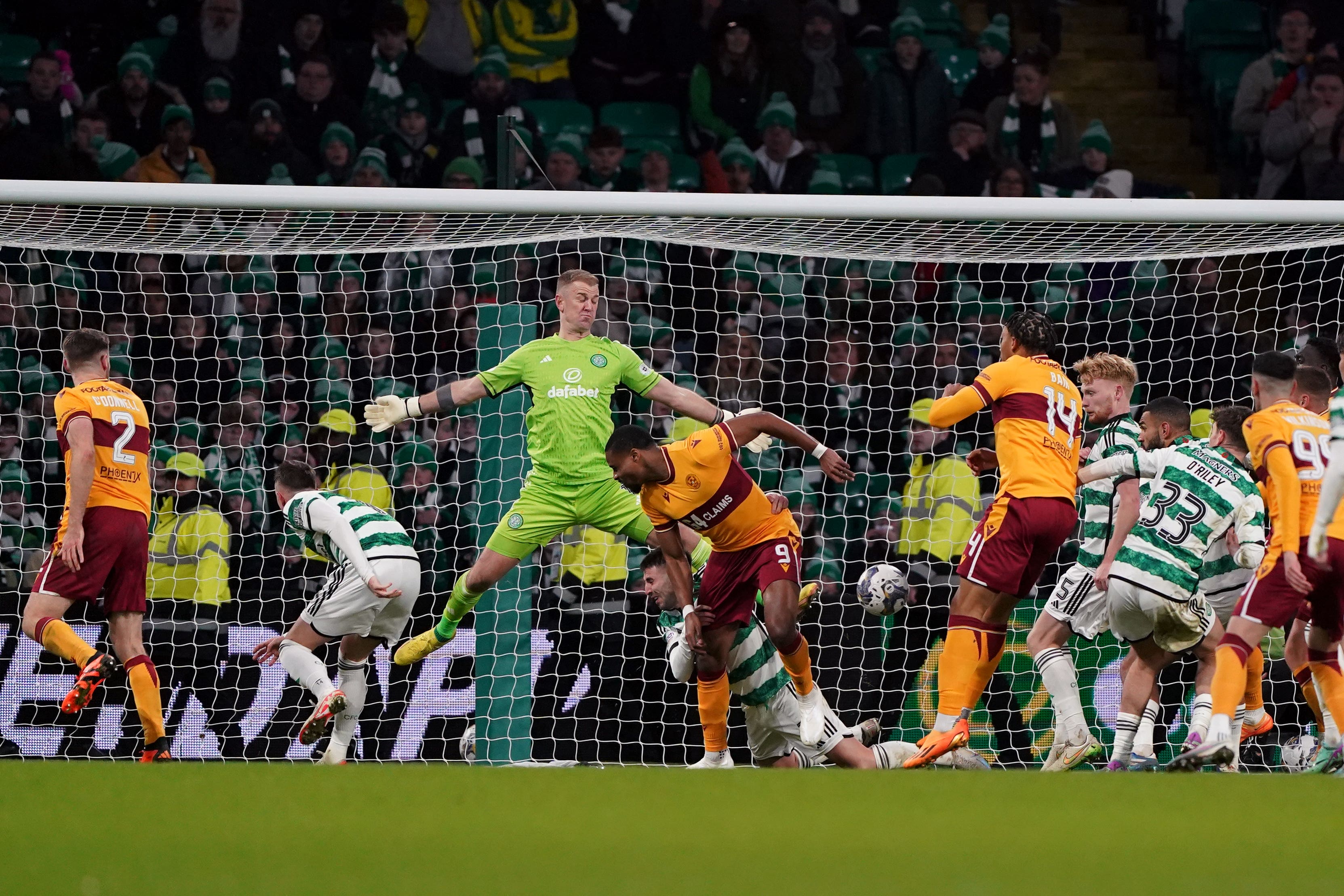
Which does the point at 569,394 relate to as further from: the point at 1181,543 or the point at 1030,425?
the point at 1181,543

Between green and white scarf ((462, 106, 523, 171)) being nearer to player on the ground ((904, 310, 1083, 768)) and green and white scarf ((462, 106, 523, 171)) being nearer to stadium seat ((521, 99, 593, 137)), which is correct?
stadium seat ((521, 99, 593, 137))

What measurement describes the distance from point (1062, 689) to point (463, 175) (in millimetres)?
5450

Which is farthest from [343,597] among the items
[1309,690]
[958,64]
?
[958,64]

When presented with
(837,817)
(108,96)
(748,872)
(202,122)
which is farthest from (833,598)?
(108,96)

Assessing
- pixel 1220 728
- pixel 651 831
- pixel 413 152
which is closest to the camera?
pixel 651 831

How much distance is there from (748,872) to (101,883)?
1.37m

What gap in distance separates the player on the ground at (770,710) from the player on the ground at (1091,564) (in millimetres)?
495

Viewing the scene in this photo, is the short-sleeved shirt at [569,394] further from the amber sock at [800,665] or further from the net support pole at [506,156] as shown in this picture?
the amber sock at [800,665]

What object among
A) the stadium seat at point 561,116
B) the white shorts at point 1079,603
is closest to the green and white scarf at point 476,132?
the stadium seat at point 561,116

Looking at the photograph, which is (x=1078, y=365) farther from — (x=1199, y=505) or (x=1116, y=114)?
(x=1116, y=114)

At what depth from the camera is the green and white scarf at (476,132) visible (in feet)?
35.2

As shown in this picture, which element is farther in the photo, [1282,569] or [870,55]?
[870,55]

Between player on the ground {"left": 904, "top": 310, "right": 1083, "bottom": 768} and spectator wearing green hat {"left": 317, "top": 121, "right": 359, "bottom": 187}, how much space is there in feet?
18.2

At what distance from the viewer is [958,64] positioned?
40.1 ft
